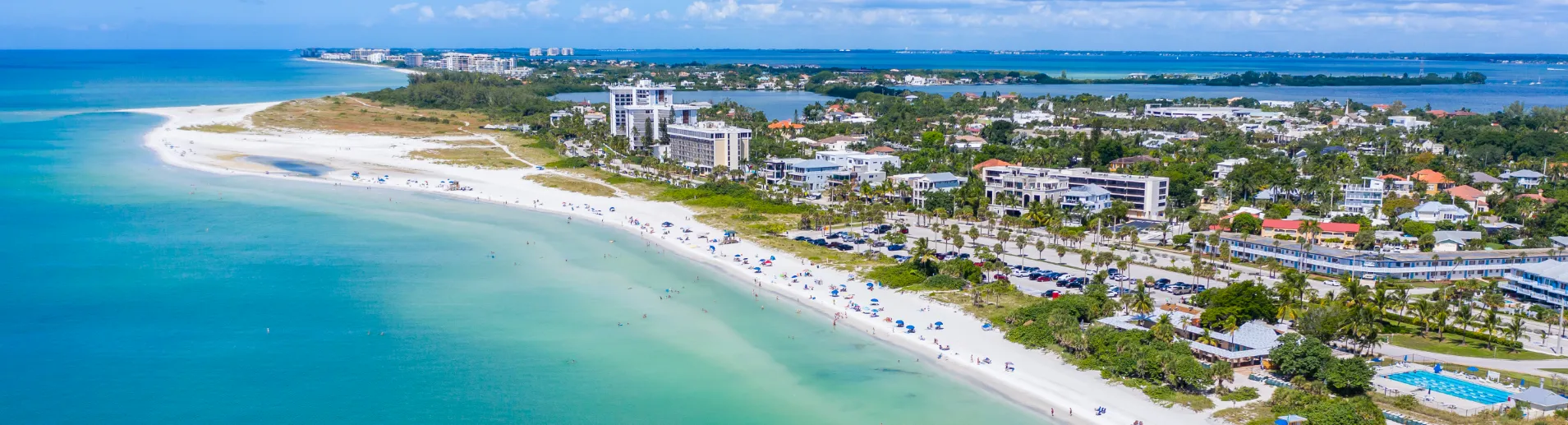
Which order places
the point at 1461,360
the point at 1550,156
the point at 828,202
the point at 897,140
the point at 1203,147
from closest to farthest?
the point at 1461,360
the point at 828,202
the point at 1550,156
the point at 1203,147
the point at 897,140

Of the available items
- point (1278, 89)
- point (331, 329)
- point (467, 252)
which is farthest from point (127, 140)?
point (1278, 89)

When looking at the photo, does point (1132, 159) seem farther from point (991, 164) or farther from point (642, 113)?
point (642, 113)

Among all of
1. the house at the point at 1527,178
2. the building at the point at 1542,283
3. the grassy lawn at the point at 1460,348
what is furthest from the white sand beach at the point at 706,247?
the house at the point at 1527,178

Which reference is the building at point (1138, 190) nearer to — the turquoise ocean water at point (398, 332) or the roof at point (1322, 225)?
the roof at point (1322, 225)

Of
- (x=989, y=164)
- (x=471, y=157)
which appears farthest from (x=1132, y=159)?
(x=471, y=157)

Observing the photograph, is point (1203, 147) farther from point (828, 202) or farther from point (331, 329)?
point (331, 329)

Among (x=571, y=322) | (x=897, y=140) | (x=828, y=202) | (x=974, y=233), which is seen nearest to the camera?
(x=571, y=322)
